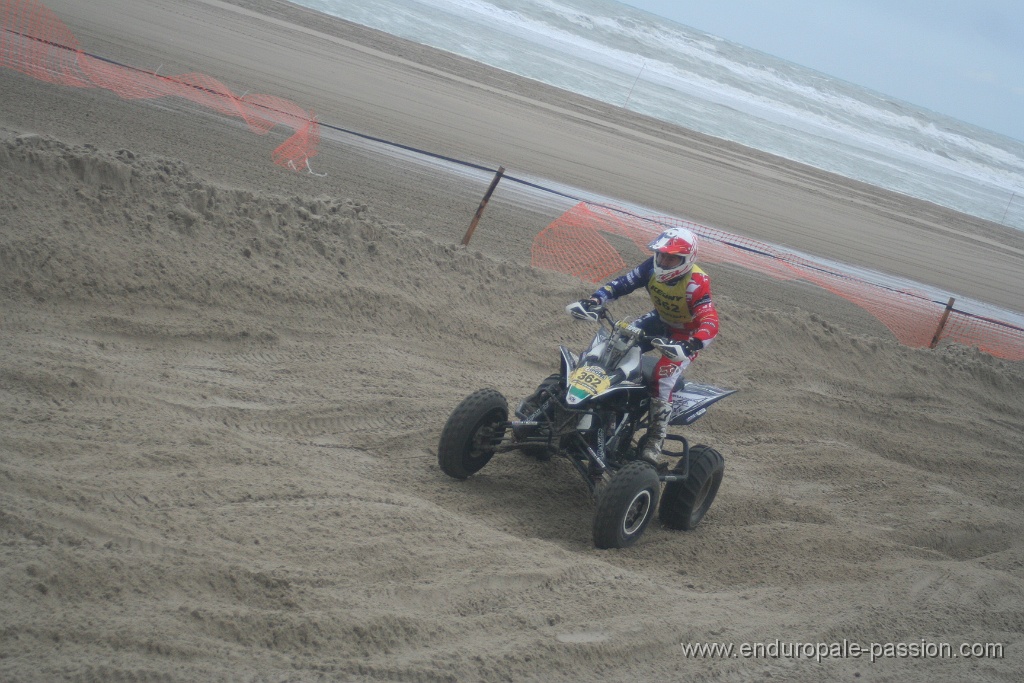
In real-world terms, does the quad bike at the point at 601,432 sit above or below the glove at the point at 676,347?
below

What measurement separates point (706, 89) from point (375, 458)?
45.2m

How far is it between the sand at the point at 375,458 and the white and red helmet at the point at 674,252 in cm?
174

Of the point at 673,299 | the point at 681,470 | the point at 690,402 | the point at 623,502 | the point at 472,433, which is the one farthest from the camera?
the point at 690,402

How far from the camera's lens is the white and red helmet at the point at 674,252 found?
5.64 metres

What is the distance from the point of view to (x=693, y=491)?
18.8 feet

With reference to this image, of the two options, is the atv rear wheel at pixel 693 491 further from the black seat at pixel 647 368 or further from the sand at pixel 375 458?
the black seat at pixel 647 368

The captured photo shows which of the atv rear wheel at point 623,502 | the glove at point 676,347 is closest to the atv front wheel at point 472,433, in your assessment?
the atv rear wheel at point 623,502

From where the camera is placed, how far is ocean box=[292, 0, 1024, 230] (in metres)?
31.6

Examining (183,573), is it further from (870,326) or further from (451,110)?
(451,110)

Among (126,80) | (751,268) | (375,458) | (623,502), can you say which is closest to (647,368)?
(623,502)

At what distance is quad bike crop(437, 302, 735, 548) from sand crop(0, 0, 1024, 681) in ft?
0.85

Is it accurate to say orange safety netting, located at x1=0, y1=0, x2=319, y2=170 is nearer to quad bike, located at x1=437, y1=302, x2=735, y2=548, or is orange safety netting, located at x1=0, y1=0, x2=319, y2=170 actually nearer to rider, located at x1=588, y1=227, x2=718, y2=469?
rider, located at x1=588, y1=227, x2=718, y2=469

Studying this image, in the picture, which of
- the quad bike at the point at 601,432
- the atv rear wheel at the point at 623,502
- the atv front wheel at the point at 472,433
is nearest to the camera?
the atv rear wheel at the point at 623,502

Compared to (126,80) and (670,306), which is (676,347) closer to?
(670,306)
